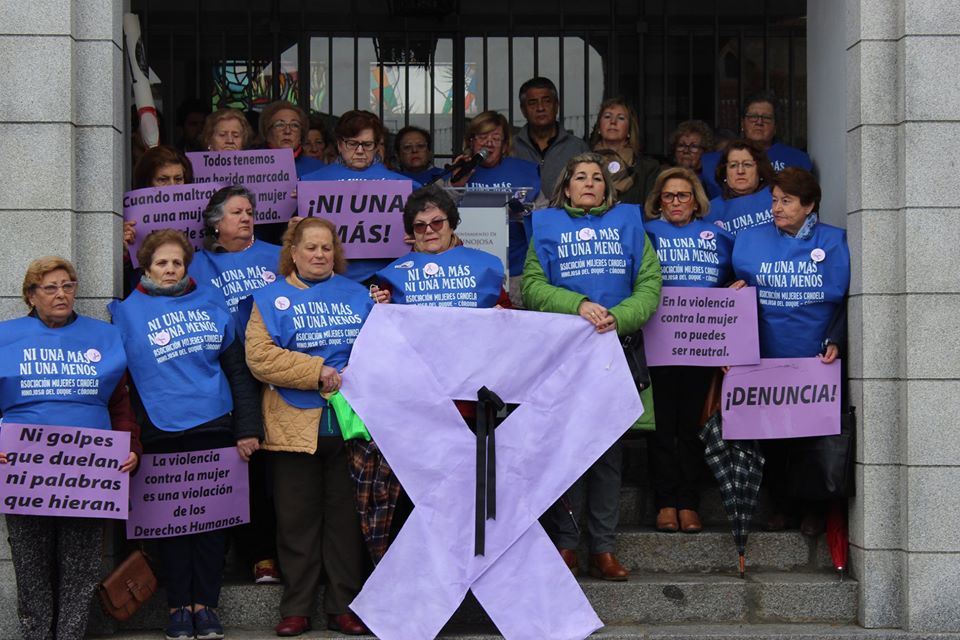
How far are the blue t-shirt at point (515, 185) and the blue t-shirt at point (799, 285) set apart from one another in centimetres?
137

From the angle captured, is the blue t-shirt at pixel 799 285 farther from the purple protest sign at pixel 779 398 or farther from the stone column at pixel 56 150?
the stone column at pixel 56 150

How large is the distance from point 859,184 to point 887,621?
7.38 feet

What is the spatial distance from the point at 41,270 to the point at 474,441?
2.21 m

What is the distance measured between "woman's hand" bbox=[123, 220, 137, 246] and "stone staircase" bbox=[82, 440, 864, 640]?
6.01ft

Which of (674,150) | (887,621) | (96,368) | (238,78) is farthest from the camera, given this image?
(238,78)

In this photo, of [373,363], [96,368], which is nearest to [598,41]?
[373,363]

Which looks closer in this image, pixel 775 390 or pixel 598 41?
pixel 775 390

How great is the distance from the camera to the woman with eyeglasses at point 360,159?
8.41m

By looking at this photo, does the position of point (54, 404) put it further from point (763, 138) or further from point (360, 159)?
point (763, 138)

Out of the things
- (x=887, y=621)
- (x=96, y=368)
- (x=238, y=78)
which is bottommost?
(x=887, y=621)

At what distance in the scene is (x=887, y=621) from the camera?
7.77 m

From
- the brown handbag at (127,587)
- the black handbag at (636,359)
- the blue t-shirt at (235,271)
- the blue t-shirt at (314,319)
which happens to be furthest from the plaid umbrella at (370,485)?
the black handbag at (636,359)

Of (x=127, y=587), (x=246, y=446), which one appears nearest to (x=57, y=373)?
(x=246, y=446)

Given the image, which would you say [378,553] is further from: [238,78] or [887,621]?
[238,78]
